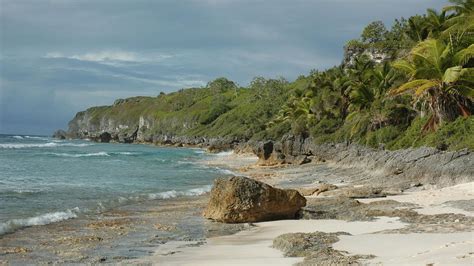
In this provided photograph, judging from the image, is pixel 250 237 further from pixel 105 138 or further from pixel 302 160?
pixel 105 138

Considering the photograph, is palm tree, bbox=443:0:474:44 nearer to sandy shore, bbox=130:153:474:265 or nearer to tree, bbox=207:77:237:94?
sandy shore, bbox=130:153:474:265

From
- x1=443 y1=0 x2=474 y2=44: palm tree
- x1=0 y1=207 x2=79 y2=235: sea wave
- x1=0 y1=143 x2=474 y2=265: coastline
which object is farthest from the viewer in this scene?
x1=443 y1=0 x2=474 y2=44: palm tree

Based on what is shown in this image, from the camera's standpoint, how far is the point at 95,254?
10797mm

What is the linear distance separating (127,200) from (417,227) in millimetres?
13018

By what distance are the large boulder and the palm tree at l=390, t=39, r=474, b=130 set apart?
15.4 metres

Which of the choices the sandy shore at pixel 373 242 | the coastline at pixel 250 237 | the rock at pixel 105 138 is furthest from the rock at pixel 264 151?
the rock at pixel 105 138

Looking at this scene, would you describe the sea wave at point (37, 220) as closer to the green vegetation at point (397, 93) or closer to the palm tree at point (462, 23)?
the green vegetation at point (397, 93)

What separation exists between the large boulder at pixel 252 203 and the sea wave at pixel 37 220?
5118 millimetres

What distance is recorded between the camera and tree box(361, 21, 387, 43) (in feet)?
213

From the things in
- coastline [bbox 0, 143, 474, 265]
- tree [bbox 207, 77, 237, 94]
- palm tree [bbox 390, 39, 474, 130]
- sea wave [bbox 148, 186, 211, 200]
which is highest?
tree [bbox 207, 77, 237, 94]

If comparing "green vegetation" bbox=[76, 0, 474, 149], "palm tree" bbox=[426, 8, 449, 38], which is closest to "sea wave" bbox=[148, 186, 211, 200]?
"green vegetation" bbox=[76, 0, 474, 149]

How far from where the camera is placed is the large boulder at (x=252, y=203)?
14422mm

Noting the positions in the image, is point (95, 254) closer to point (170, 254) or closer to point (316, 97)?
point (170, 254)

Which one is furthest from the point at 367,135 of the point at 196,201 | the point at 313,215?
the point at 313,215
